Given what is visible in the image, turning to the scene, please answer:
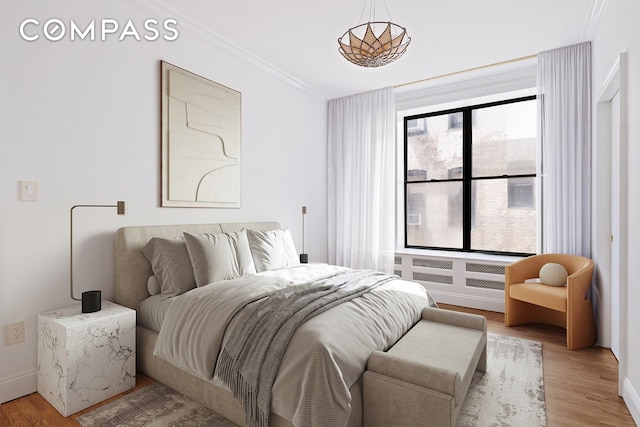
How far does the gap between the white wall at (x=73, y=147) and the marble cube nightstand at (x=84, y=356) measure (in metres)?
0.19

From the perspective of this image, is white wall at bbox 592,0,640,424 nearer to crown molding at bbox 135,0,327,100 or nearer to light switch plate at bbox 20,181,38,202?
crown molding at bbox 135,0,327,100

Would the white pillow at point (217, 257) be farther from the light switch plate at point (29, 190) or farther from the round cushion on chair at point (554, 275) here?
the round cushion on chair at point (554, 275)

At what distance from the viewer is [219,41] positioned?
130 inches

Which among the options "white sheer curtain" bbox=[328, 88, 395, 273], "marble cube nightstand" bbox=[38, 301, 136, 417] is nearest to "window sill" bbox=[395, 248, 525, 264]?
"white sheer curtain" bbox=[328, 88, 395, 273]

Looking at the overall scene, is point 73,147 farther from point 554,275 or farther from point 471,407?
point 554,275

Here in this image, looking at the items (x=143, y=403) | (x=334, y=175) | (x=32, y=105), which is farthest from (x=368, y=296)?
(x=334, y=175)

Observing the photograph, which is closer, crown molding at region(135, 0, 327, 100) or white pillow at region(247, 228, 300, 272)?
crown molding at region(135, 0, 327, 100)

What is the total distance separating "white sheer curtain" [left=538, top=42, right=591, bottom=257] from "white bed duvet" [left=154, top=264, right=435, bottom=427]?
1879 mm

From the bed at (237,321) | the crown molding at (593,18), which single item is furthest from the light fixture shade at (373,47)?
the bed at (237,321)

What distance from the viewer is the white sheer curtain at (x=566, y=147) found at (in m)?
3.32

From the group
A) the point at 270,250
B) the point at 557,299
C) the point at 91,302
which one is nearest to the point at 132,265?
the point at 91,302

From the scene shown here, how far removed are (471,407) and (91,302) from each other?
2445 mm

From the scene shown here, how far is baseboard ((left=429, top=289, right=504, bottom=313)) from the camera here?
3.88 m

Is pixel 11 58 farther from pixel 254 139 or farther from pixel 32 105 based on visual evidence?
pixel 254 139
